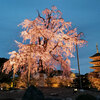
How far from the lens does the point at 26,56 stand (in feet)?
72.0

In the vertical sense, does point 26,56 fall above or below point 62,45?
below

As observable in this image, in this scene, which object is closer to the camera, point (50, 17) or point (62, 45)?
point (62, 45)

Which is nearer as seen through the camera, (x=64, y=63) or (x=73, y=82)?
(x=64, y=63)

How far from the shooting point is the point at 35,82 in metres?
21.4

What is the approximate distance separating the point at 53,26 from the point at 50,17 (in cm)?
167

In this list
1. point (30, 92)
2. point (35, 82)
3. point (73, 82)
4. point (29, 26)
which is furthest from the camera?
point (73, 82)

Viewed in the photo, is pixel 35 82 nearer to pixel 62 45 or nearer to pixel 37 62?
pixel 37 62

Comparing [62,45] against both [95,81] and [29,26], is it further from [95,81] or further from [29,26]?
[95,81]

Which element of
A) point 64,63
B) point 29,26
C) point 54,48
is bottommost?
point 64,63

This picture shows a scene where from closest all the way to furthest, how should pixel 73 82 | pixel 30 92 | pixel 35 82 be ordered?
1. pixel 30 92
2. pixel 35 82
3. pixel 73 82

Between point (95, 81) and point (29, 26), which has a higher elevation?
point (29, 26)

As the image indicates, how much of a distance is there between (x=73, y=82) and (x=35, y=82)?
780 cm

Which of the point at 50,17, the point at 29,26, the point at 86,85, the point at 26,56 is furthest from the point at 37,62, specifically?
the point at 86,85

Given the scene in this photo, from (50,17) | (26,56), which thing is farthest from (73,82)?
(50,17)
